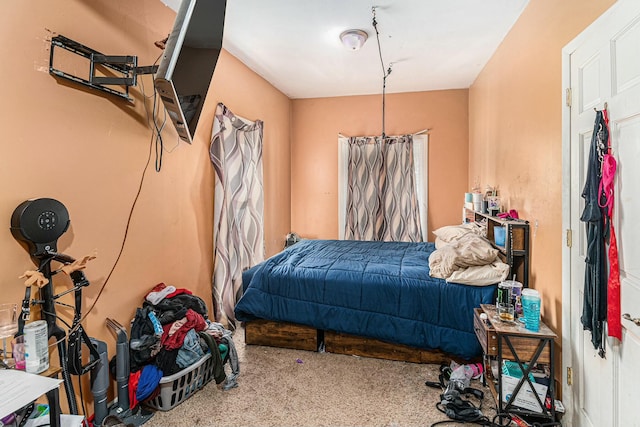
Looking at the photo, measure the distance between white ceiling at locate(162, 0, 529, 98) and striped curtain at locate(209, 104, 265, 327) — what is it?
2.37 feet

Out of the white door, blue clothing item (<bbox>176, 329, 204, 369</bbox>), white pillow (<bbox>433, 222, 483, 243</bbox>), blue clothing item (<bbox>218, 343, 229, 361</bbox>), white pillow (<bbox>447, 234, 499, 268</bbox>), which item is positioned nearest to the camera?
the white door

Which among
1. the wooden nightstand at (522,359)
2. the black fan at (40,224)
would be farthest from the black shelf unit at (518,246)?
the black fan at (40,224)

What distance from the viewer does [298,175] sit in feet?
15.9

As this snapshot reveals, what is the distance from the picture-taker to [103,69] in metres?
1.81

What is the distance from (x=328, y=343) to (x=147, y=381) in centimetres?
132

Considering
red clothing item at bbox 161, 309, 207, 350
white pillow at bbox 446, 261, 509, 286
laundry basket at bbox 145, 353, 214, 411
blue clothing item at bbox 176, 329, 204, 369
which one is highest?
white pillow at bbox 446, 261, 509, 286

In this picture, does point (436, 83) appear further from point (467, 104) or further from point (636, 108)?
point (636, 108)

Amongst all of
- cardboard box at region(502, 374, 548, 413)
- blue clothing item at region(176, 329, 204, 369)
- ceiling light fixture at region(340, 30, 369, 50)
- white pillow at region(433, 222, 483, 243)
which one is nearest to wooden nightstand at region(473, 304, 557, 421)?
cardboard box at region(502, 374, 548, 413)

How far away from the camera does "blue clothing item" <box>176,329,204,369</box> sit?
1.96 meters

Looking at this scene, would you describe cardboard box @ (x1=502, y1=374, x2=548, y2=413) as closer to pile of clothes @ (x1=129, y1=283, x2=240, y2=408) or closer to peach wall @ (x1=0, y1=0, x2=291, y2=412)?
pile of clothes @ (x1=129, y1=283, x2=240, y2=408)

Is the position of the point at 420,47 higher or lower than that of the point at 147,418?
higher

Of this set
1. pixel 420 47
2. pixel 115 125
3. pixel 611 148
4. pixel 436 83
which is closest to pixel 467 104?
pixel 436 83

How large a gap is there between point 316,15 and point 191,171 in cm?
157

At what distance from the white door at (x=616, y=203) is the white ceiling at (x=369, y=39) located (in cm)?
112
